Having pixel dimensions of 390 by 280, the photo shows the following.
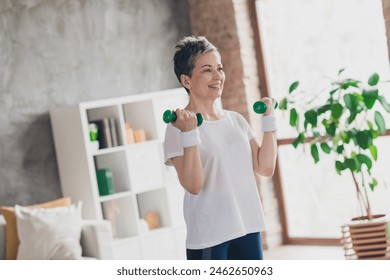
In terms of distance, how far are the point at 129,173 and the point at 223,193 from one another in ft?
10.6

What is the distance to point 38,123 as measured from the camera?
5508 millimetres

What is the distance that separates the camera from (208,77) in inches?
98.0

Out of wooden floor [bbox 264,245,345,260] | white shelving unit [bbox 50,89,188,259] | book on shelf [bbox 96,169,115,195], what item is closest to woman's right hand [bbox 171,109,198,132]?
white shelving unit [bbox 50,89,188,259]

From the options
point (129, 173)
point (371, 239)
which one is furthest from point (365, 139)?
point (129, 173)

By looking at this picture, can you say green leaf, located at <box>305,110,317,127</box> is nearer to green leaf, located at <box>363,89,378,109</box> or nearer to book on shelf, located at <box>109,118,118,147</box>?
green leaf, located at <box>363,89,378,109</box>

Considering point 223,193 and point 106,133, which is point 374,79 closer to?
point 106,133

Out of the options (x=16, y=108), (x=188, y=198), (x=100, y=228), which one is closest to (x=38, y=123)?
(x=16, y=108)

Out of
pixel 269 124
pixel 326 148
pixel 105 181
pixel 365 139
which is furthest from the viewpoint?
pixel 105 181

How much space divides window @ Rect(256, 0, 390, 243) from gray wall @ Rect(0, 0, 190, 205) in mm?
925

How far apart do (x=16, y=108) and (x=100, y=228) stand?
1143mm

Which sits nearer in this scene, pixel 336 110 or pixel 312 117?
pixel 336 110

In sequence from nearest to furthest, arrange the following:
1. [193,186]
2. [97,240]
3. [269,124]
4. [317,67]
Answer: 1. [193,186]
2. [269,124]
3. [97,240]
4. [317,67]

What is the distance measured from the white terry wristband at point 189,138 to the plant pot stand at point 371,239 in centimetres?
279

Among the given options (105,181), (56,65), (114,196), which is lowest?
(114,196)
